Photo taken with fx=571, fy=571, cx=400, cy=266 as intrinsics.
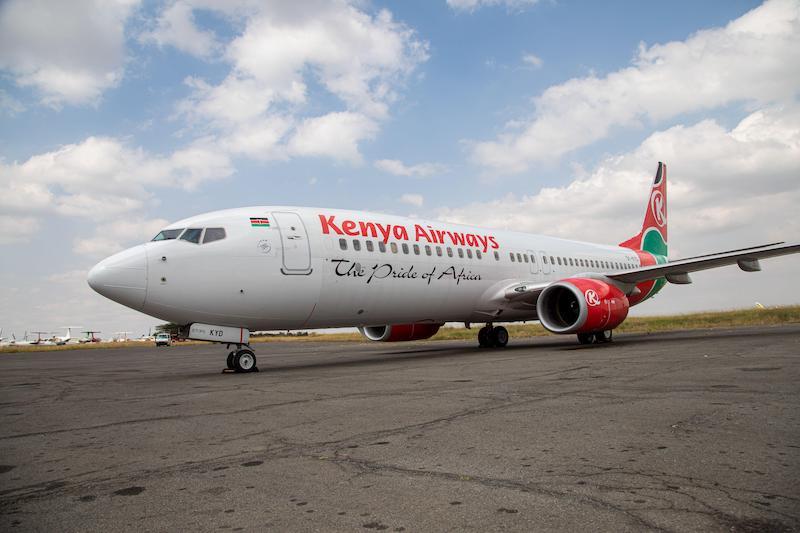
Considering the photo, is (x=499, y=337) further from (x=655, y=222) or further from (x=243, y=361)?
(x=655, y=222)

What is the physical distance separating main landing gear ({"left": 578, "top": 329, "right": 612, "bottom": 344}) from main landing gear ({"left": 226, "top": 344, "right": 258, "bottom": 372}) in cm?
978

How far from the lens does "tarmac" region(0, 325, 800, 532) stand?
9.18ft

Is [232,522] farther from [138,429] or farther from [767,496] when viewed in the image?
[138,429]

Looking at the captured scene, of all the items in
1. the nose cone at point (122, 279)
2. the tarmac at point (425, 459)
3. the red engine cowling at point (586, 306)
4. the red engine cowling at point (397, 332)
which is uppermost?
the nose cone at point (122, 279)

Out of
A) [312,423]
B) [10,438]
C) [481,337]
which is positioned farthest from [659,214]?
[10,438]

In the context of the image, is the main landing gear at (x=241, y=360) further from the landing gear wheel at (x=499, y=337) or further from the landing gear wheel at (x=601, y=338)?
the landing gear wheel at (x=601, y=338)

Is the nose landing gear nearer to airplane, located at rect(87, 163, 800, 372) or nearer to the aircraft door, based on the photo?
airplane, located at rect(87, 163, 800, 372)

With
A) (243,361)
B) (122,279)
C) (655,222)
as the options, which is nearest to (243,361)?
(243,361)

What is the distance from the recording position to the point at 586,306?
14.6 m

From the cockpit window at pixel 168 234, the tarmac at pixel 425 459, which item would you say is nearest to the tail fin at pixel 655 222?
the tarmac at pixel 425 459

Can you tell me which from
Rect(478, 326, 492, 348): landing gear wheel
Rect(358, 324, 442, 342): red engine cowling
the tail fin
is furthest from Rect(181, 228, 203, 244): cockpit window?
the tail fin

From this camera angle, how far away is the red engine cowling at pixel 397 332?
718 inches

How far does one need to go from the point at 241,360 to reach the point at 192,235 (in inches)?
106

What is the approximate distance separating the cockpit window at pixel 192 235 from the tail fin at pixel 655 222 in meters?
20.5
